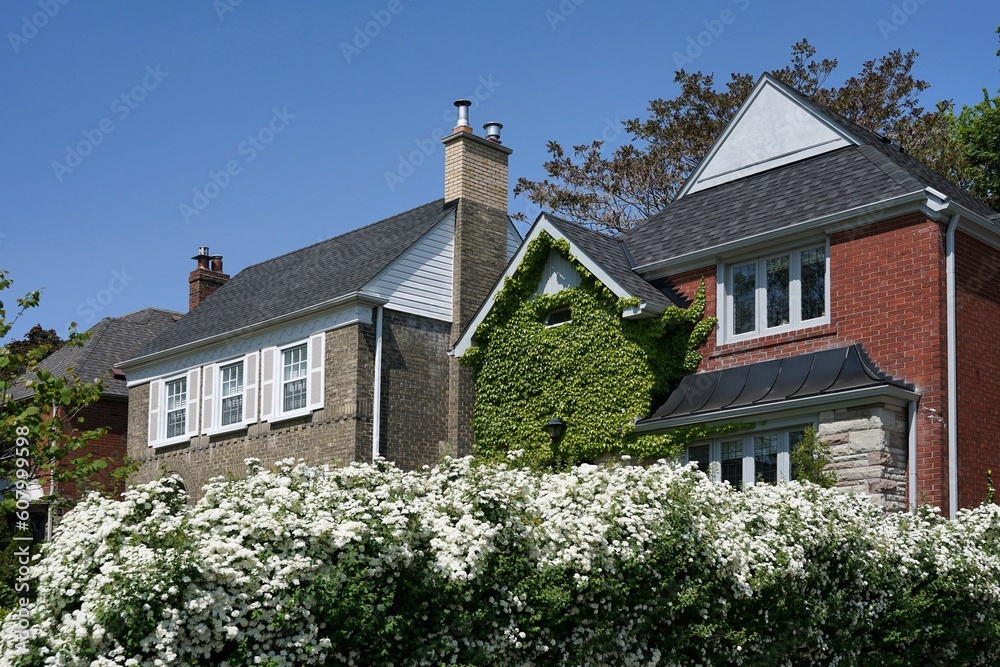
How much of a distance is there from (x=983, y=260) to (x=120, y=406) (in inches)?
905

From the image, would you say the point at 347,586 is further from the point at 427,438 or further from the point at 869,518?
the point at 427,438

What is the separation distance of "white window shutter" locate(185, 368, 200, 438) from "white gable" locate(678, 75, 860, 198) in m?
12.4

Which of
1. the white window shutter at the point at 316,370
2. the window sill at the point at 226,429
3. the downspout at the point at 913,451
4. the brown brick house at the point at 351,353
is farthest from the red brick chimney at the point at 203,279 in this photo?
the downspout at the point at 913,451

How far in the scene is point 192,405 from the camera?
2541cm

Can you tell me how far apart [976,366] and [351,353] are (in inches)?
449

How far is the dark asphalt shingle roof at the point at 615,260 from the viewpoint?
703 inches

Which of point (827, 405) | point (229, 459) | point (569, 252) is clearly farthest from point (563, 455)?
point (229, 459)

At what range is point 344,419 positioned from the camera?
70.2ft

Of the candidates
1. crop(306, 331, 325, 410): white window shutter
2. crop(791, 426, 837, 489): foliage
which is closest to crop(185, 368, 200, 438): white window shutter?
crop(306, 331, 325, 410): white window shutter

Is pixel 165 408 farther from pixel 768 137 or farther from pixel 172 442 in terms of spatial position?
pixel 768 137

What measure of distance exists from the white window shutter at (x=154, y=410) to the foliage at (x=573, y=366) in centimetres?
971

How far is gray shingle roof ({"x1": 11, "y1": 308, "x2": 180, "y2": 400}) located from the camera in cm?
3111

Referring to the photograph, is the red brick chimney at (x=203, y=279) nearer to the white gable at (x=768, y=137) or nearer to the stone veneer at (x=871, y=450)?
the white gable at (x=768, y=137)

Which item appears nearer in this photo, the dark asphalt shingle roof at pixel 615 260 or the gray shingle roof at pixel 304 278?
the dark asphalt shingle roof at pixel 615 260
